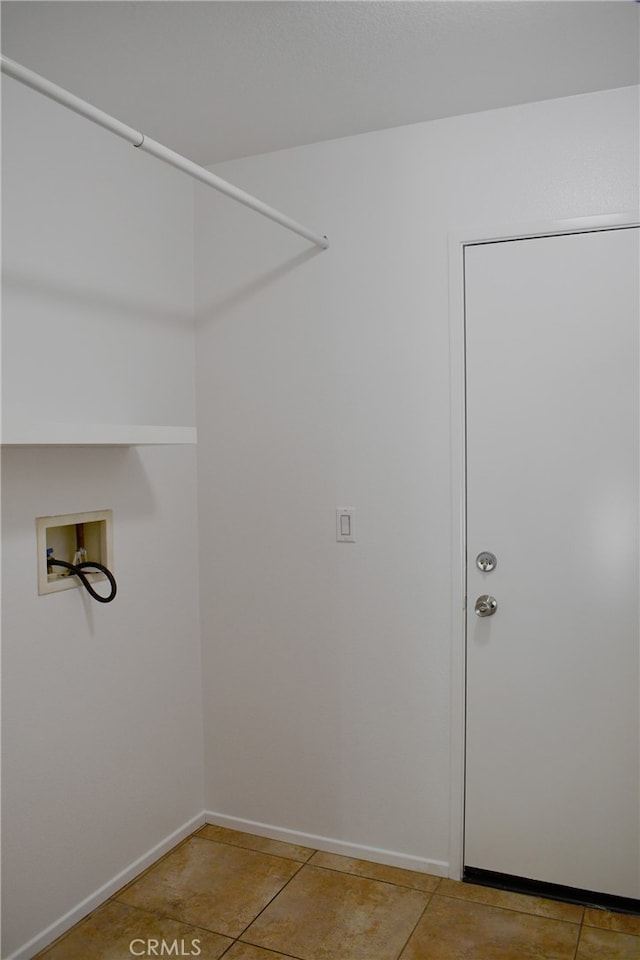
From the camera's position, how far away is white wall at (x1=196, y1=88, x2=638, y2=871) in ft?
8.01

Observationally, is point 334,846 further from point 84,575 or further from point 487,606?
point 84,575

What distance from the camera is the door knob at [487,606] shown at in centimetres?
243

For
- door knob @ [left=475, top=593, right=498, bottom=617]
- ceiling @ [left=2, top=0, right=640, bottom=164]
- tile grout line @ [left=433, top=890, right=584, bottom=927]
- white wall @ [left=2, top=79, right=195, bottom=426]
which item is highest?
ceiling @ [left=2, top=0, right=640, bottom=164]

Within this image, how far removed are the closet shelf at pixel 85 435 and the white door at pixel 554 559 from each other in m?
0.93

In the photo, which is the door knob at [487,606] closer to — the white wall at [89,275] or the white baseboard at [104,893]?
the white wall at [89,275]

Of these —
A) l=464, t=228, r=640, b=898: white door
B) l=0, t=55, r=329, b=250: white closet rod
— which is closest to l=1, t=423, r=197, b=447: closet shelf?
l=0, t=55, r=329, b=250: white closet rod

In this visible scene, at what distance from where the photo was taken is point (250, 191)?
2764 millimetres

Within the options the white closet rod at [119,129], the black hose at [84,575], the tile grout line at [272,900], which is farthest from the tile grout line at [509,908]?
the white closet rod at [119,129]

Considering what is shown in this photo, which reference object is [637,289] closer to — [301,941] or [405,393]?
[405,393]

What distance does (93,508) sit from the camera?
7.80ft

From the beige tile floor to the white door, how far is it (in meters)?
0.16
